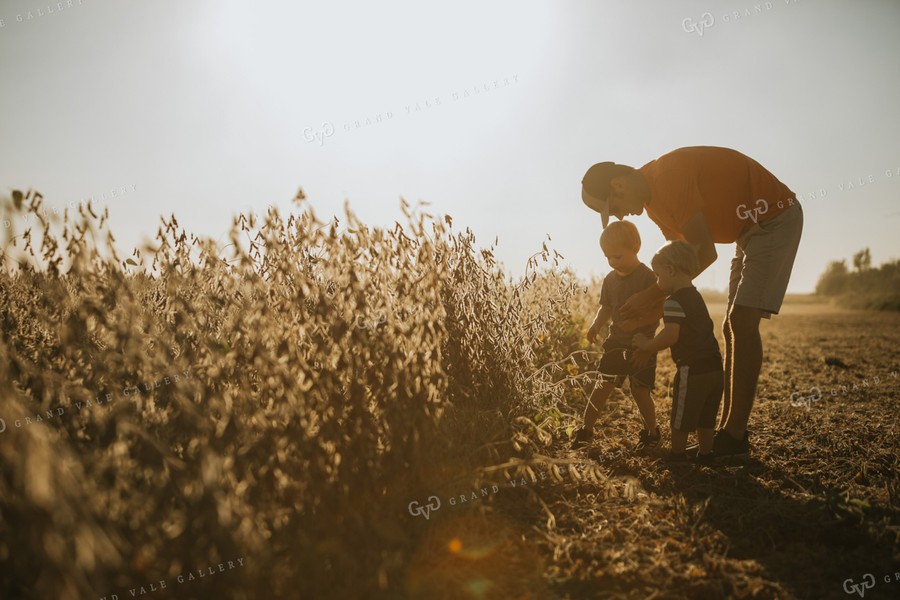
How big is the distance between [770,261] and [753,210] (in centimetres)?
35

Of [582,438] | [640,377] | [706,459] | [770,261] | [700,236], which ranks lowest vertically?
[706,459]

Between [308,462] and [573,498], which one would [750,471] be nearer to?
[573,498]

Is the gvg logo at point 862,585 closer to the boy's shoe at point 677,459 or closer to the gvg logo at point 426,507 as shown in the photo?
the boy's shoe at point 677,459

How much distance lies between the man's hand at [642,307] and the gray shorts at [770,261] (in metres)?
0.49

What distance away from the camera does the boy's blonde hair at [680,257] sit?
3.14 metres

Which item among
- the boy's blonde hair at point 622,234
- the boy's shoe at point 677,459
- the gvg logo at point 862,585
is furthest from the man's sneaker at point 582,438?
the gvg logo at point 862,585

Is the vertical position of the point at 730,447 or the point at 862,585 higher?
the point at 730,447

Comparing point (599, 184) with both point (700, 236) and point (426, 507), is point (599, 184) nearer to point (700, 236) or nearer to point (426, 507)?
point (700, 236)

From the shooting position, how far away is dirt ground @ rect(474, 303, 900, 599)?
1.91 meters

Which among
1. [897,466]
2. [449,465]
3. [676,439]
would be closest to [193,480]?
[449,465]

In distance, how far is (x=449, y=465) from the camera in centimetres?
229

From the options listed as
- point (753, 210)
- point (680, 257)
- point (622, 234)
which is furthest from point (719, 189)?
point (622, 234)

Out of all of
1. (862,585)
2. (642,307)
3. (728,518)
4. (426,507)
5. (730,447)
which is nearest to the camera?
(862,585)

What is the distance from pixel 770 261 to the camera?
3.19 metres
